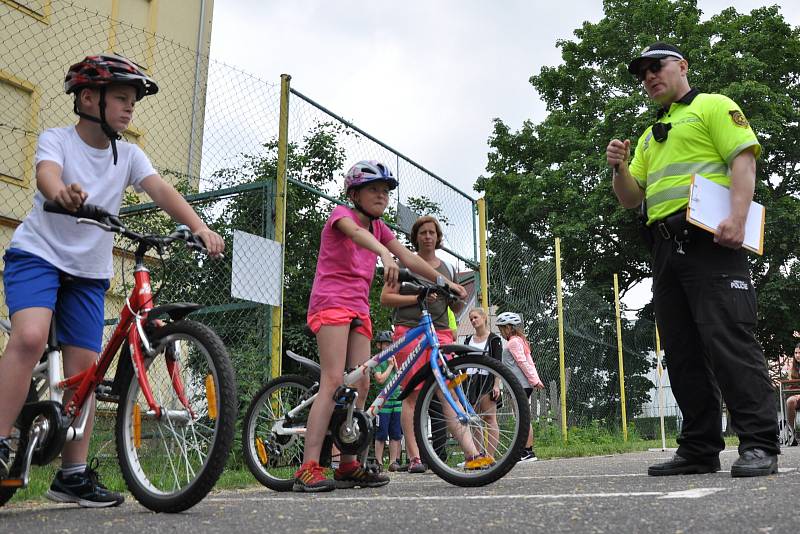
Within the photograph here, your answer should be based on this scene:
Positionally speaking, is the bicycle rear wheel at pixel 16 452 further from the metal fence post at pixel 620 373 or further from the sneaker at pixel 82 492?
the metal fence post at pixel 620 373

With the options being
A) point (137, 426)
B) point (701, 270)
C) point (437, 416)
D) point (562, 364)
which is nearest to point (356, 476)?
point (437, 416)

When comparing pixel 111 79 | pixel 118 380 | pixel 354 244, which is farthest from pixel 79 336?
pixel 354 244

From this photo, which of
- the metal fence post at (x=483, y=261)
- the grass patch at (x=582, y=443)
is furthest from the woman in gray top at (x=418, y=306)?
the metal fence post at (x=483, y=261)

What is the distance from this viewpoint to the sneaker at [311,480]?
4523 millimetres

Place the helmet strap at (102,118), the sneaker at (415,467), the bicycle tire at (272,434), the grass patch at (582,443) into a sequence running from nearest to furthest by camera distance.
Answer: the helmet strap at (102,118)
the bicycle tire at (272,434)
the sneaker at (415,467)
the grass patch at (582,443)

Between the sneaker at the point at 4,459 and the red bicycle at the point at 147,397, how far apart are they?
1.0 inches

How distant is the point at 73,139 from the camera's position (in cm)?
362

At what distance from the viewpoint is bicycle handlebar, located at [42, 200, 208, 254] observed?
10.8ft

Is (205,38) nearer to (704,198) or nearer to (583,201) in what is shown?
(583,201)

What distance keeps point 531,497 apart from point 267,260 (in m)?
3.13

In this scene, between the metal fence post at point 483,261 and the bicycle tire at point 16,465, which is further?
the metal fence post at point 483,261

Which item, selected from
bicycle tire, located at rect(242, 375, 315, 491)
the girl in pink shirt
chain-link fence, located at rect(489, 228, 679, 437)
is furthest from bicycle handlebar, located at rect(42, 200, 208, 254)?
chain-link fence, located at rect(489, 228, 679, 437)

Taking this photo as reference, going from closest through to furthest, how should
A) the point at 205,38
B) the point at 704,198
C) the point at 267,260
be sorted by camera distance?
the point at 704,198
the point at 267,260
the point at 205,38

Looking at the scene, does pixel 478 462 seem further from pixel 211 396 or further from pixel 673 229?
pixel 211 396
